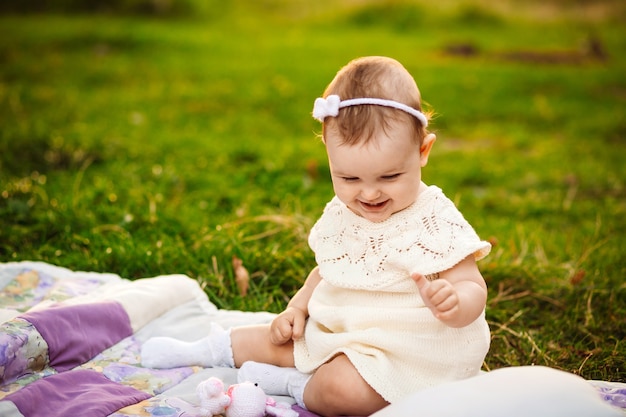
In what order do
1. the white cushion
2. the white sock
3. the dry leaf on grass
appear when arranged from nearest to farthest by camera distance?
1. the white cushion
2. the white sock
3. the dry leaf on grass

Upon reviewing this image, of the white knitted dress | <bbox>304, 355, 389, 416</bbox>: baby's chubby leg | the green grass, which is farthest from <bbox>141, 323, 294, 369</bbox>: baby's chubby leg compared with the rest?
the green grass

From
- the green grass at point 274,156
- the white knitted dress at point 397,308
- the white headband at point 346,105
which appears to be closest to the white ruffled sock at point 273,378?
the white knitted dress at point 397,308

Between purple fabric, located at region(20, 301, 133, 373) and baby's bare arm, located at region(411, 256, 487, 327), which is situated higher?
baby's bare arm, located at region(411, 256, 487, 327)

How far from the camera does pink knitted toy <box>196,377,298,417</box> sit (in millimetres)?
2031

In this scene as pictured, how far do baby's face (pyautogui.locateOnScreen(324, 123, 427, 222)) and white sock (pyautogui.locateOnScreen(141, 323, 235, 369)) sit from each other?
0.71m

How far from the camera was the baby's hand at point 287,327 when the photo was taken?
91.3 inches

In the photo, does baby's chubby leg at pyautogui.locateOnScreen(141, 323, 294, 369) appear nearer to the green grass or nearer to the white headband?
the green grass

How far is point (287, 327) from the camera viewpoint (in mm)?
2314

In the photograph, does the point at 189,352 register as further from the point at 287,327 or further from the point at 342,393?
the point at 342,393

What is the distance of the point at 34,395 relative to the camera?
2.01m

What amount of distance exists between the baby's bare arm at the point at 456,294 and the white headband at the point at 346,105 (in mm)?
459

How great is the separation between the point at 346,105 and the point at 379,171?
0.71 feet

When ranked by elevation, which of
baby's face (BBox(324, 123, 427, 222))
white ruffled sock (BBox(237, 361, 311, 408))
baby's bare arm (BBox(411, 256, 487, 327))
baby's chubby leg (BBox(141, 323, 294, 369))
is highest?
baby's face (BBox(324, 123, 427, 222))

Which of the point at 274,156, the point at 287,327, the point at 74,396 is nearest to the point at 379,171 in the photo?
the point at 287,327
